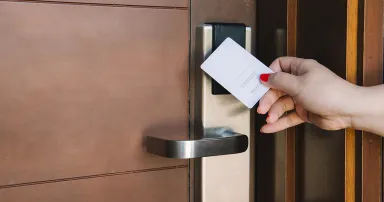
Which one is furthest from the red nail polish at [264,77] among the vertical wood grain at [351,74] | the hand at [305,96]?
the vertical wood grain at [351,74]

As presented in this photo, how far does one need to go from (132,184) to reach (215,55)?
223 millimetres

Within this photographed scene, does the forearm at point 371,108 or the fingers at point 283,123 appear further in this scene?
the fingers at point 283,123

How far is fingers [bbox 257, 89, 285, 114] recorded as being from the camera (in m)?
0.67

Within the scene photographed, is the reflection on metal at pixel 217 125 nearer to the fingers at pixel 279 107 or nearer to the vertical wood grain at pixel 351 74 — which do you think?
the fingers at pixel 279 107

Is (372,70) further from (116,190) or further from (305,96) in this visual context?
(116,190)

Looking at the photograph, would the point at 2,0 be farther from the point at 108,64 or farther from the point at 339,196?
the point at 339,196

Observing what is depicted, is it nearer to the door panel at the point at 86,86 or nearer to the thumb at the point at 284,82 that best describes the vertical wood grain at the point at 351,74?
the thumb at the point at 284,82

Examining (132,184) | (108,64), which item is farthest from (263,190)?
(108,64)

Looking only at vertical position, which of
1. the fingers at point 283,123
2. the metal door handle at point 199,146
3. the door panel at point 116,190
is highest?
the fingers at point 283,123

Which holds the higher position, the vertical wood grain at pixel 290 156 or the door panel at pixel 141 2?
the door panel at pixel 141 2

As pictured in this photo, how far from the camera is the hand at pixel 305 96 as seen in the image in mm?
576

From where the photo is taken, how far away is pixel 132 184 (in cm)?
67

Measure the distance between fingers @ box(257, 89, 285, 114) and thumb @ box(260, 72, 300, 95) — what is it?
0.02 metres

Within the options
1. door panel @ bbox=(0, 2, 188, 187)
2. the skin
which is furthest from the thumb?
door panel @ bbox=(0, 2, 188, 187)
